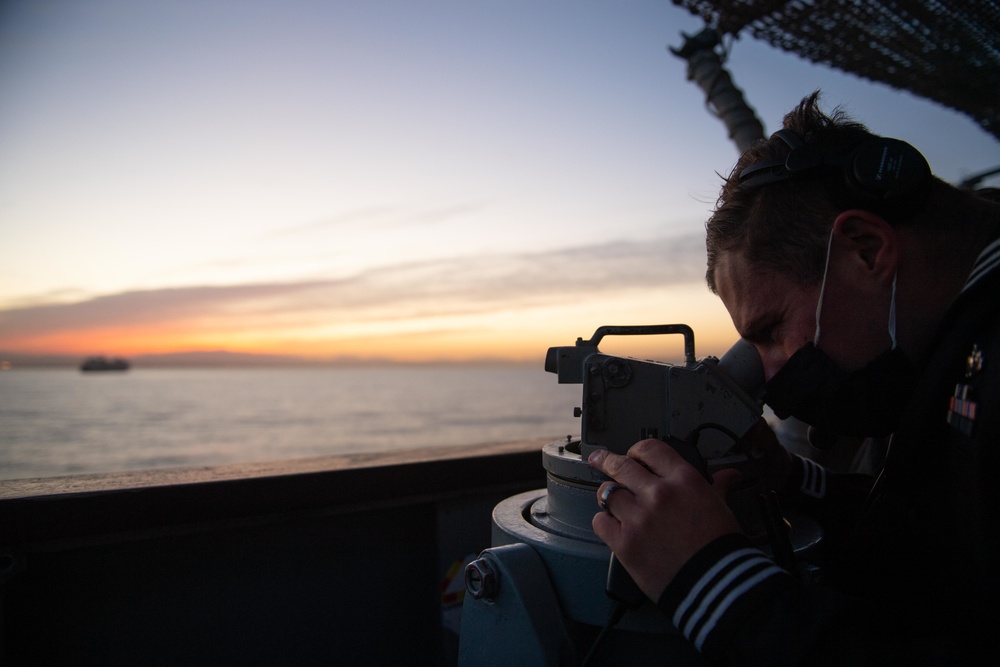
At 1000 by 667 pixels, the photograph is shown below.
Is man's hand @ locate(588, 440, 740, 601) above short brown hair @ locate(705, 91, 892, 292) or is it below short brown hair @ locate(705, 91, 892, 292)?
below

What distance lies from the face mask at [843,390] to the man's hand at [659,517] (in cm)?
37

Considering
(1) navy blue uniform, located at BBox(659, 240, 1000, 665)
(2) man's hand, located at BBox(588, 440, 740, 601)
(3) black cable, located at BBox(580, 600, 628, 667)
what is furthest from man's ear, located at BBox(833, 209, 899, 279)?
(3) black cable, located at BBox(580, 600, 628, 667)

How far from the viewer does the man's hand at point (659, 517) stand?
3.16 feet

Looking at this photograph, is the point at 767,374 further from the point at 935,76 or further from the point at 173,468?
the point at 935,76

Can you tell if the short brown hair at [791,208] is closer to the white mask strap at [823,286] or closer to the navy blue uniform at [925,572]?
the white mask strap at [823,286]

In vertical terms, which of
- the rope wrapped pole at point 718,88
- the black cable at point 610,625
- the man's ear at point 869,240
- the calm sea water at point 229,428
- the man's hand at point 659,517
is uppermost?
the rope wrapped pole at point 718,88

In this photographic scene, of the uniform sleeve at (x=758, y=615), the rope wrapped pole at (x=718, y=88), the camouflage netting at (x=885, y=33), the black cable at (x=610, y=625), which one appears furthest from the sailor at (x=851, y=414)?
the camouflage netting at (x=885, y=33)

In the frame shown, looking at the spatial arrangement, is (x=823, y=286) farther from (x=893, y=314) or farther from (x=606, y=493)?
(x=606, y=493)

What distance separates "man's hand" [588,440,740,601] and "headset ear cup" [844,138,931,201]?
64 cm

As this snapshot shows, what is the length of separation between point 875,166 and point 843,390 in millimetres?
438

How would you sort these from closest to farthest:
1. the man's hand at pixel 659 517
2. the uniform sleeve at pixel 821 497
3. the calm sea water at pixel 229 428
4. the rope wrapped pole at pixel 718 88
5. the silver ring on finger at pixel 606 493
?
the man's hand at pixel 659 517 < the silver ring on finger at pixel 606 493 < the uniform sleeve at pixel 821 497 < the rope wrapped pole at pixel 718 88 < the calm sea water at pixel 229 428

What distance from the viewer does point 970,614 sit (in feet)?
2.68

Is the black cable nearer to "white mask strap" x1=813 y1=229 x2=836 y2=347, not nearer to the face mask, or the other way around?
the face mask

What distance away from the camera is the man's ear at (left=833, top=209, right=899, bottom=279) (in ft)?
3.81
